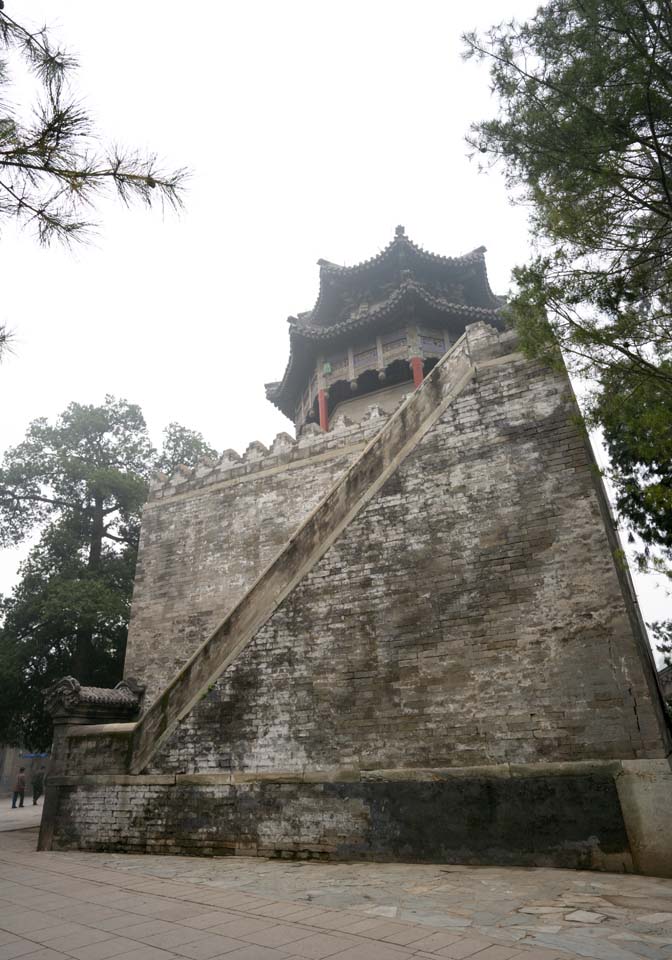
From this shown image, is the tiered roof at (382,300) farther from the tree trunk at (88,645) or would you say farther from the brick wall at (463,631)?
the brick wall at (463,631)

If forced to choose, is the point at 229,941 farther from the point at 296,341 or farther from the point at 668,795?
the point at 296,341

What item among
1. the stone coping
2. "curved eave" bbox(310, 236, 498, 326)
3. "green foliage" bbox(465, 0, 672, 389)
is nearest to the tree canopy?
"green foliage" bbox(465, 0, 672, 389)

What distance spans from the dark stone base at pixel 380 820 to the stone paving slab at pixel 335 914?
223 millimetres

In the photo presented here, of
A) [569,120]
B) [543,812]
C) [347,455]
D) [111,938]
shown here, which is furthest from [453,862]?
[347,455]

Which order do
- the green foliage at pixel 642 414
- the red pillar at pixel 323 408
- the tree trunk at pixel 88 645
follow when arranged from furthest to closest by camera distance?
1. the red pillar at pixel 323 408
2. the tree trunk at pixel 88 645
3. the green foliage at pixel 642 414

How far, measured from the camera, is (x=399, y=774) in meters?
6.33

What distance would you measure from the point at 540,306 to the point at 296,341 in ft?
46.4

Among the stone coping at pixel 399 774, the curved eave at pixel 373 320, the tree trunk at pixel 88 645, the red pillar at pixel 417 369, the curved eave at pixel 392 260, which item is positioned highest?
the curved eave at pixel 392 260

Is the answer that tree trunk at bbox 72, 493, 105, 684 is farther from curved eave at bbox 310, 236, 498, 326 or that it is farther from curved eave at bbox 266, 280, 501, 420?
curved eave at bbox 310, 236, 498, 326

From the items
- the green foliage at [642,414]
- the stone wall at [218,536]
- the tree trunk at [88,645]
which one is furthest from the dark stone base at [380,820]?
the tree trunk at [88,645]

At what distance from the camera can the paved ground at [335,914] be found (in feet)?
11.2

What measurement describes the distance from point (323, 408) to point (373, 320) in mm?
3181

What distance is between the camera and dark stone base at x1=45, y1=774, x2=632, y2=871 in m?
5.52

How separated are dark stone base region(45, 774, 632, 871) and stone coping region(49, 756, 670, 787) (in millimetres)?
45
